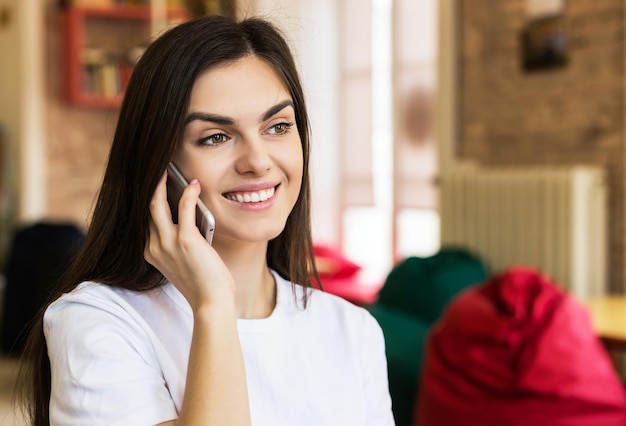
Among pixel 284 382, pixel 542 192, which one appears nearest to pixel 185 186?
pixel 284 382

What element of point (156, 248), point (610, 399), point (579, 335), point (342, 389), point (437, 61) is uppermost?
point (437, 61)

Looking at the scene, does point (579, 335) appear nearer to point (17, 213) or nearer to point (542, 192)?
point (542, 192)

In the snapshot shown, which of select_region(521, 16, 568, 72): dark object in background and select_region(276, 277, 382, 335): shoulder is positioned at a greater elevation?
select_region(521, 16, 568, 72): dark object in background

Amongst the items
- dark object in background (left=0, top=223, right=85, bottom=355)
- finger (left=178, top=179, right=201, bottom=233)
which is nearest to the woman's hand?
finger (left=178, top=179, right=201, bottom=233)

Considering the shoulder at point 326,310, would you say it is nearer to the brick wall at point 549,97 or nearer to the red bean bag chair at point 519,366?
the red bean bag chair at point 519,366

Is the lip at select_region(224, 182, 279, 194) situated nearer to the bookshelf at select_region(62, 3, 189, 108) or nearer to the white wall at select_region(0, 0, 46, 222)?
the bookshelf at select_region(62, 3, 189, 108)

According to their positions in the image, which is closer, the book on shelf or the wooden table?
the wooden table

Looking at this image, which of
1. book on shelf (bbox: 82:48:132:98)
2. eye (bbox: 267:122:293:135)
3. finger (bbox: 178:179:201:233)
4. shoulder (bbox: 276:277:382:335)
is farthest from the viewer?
book on shelf (bbox: 82:48:132:98)

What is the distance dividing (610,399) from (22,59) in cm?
499

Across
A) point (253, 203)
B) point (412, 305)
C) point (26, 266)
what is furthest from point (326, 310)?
point (26, 266)

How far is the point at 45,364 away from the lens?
4.26ft

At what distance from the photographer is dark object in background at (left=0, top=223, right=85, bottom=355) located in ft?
16.7

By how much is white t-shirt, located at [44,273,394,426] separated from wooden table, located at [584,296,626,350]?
1526mm

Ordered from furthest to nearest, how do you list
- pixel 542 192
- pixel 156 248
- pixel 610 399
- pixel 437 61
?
pixel 437 61, pixel 542 192, pixel 610 399, pixel 156 248
